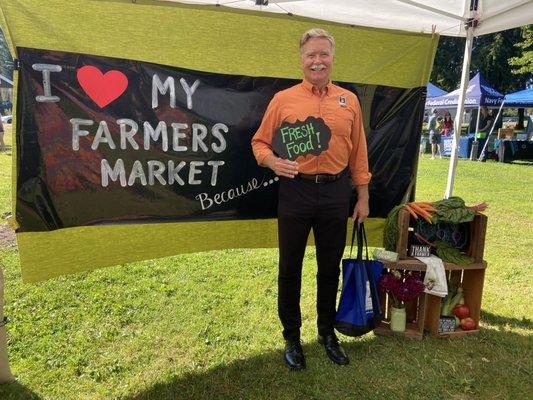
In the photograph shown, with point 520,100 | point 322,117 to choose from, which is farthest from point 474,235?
point 520,100

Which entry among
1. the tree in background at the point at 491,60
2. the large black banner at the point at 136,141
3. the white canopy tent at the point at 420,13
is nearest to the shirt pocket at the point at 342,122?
the large black banner at the point at 136,141

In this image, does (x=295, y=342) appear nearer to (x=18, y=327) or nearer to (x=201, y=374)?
(x=201, y=374)

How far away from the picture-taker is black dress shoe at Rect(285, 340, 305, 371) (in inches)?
113

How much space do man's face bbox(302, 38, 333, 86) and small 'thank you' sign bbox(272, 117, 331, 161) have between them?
0.26 meters

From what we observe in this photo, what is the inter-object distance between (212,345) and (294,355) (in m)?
0.65

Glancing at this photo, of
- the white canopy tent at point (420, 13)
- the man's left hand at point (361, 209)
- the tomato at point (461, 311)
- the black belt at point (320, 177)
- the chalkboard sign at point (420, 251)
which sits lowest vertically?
the tomato at point (461, 311)

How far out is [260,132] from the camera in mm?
2795

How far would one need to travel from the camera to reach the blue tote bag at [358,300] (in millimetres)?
2971

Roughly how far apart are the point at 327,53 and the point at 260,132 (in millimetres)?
643

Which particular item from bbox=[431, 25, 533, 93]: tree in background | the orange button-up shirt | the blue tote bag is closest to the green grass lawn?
the blue tote bag

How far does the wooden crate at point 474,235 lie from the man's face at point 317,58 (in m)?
1.33

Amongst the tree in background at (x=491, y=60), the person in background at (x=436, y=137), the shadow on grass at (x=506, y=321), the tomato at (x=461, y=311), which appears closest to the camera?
the tomato at (x=461, y=311)

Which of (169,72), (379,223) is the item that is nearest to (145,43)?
(169,72)

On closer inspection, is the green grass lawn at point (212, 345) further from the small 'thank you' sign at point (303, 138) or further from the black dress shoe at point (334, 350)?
the small 'thank you' sign at point (303, 138)
